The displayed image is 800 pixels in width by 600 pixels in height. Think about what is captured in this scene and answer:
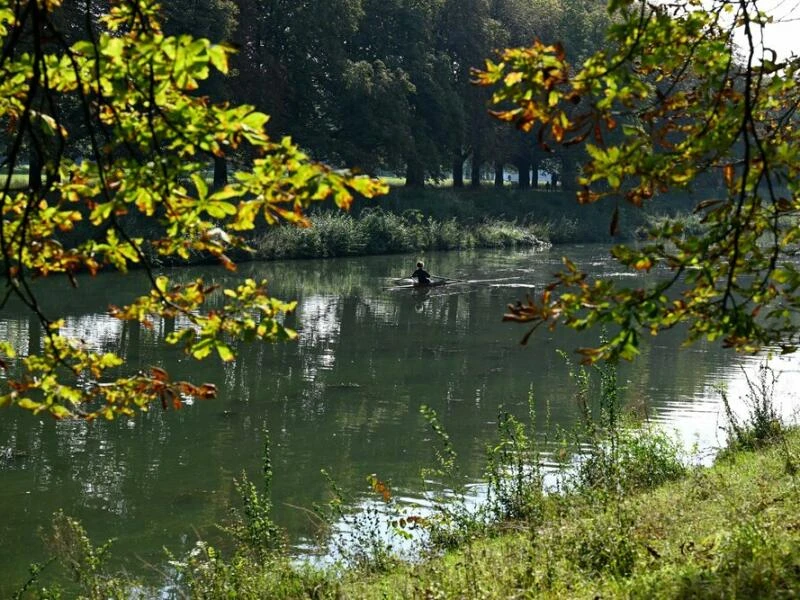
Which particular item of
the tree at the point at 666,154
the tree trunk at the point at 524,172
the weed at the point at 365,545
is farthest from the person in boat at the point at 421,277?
the tree trunk at the point at 524,172

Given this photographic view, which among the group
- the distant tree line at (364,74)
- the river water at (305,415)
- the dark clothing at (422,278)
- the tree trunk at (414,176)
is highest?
the distant tree line at (364,74)

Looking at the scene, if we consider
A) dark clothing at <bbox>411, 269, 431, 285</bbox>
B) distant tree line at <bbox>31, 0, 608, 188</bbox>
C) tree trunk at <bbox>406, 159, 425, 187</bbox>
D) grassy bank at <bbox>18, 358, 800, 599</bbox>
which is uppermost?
distant tree line at <bbox>31, 0, 608, 188</bbox>

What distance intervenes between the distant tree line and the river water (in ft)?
67.1

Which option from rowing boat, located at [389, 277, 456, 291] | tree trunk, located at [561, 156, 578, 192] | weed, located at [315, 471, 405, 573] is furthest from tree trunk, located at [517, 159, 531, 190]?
weed, located at [315, 471, 405, 573]

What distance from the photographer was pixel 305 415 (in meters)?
16.2

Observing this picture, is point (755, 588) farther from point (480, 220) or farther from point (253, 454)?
point (480, 220)

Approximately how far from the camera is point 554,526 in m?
Answer: 8.09

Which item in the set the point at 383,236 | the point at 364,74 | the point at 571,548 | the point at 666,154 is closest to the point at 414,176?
the point at 364,74

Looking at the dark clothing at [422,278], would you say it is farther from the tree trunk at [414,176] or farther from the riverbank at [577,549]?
the tree trunk at [414,176]

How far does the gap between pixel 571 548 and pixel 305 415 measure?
9.19 meters

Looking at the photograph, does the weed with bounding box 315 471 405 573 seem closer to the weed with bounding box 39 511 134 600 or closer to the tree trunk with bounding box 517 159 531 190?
the weed with bounding box 39 511 134 600

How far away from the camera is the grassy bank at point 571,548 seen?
20.4ft

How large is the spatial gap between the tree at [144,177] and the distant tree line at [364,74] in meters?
37.4

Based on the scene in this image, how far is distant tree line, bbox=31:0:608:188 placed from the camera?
4953cm
